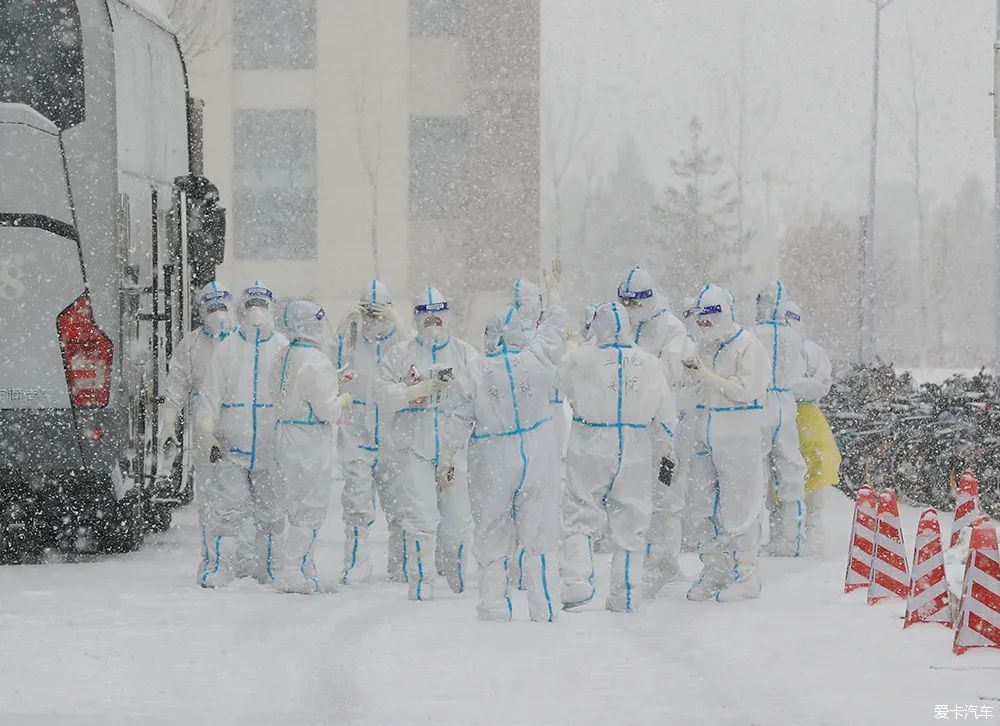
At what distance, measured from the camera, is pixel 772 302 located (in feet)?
47.0

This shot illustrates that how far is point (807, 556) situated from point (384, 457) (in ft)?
12.4

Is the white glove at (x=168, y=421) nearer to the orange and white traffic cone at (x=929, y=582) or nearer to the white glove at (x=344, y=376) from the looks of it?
the white glove at (x=344, y=376)

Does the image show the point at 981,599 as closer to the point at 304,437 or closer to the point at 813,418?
the point at 304,437

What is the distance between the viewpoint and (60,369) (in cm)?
1292

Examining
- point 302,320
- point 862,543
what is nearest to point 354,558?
point 302,320

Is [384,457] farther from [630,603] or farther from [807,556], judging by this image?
[807,556]

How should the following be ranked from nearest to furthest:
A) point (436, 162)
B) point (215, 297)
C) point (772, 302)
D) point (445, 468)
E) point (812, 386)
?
1. point (445, 468)
2. point (215, 297)
3. point (772, 302)
4. point (812, 386)
5. point (436, 162)

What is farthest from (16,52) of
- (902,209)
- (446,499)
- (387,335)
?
(902,209)

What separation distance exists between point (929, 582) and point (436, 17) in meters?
33.2

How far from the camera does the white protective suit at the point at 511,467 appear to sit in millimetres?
10711

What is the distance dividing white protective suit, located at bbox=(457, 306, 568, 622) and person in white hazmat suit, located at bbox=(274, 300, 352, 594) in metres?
1.60

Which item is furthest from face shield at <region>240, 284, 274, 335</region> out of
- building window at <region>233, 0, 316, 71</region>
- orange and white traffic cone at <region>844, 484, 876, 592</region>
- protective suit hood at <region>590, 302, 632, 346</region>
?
building window at <region>233, 0, 316, 71</region>

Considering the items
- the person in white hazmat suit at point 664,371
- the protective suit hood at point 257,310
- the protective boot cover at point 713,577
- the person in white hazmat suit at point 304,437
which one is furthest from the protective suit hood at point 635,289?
the protective suit hood at point 257,310

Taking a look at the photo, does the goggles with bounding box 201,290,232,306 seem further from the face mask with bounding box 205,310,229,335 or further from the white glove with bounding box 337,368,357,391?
the white glove with bounding box 337,368,357,391
